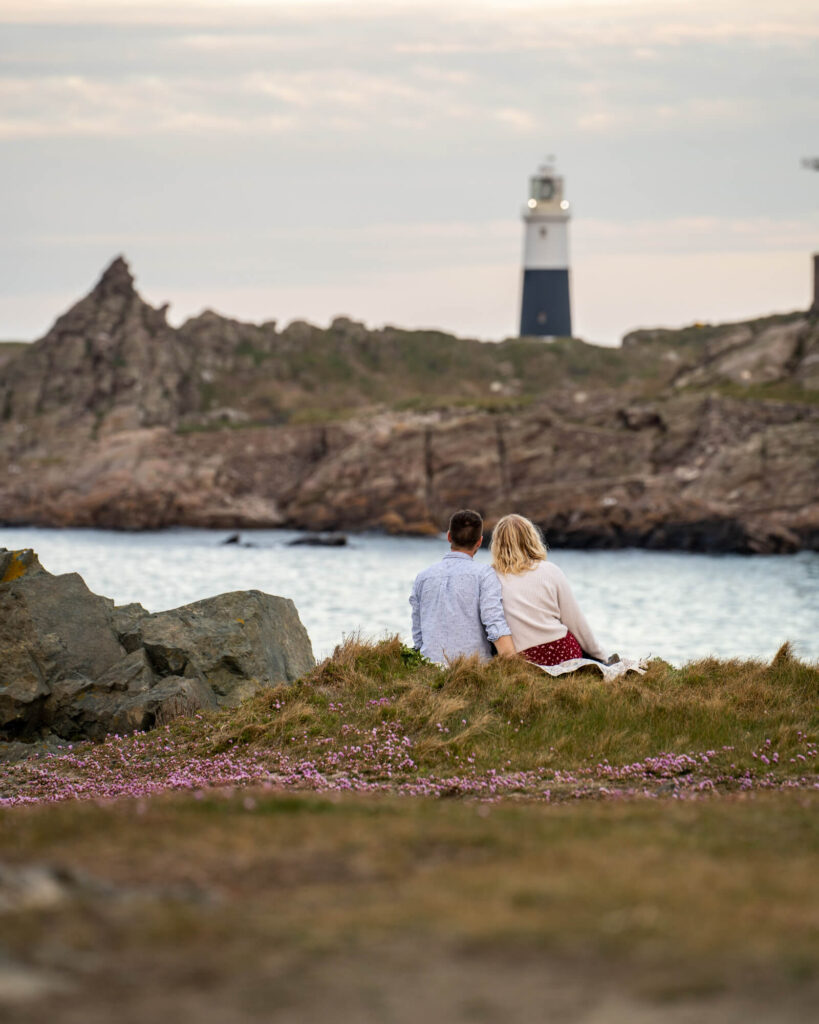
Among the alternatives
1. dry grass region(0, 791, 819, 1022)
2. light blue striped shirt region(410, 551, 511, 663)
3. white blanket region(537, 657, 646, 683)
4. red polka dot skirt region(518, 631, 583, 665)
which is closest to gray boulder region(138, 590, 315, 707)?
light blue striped shirt region(410, 551, 511, 663)

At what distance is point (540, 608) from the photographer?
1376cm

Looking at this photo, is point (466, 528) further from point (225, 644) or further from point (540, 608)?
point (225, 644)

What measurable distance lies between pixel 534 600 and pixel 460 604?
2.81ft

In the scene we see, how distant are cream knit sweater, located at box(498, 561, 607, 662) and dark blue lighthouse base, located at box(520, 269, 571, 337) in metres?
122

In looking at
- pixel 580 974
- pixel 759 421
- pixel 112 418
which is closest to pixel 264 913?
pixel 580 974

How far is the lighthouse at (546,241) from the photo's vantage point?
127 m

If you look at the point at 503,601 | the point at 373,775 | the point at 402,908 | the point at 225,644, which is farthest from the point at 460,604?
the point at 402,908

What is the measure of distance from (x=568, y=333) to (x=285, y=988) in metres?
138

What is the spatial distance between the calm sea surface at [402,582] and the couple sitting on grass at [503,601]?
1942cm

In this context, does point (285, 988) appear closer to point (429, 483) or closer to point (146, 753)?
point (146, 753)

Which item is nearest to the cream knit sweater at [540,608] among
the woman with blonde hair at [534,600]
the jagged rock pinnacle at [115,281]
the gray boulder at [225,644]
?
the woman with blonde hair at [534,600]

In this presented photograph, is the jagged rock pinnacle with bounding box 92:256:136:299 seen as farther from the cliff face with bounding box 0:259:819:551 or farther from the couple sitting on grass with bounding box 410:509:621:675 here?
the couple sitting on grass with bounding box 410:509:621:675

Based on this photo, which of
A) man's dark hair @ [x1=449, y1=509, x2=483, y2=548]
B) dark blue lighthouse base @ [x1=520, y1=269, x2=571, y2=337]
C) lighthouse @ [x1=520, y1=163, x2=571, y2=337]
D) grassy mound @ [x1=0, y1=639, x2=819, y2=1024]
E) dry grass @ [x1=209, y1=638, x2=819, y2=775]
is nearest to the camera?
grassy mound @ [x1=0, y1=639, x2=819, y2=1024]

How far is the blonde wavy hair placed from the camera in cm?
1370
